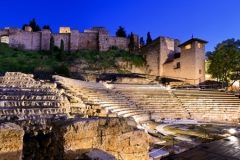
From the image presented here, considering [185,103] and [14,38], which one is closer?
[185,103]

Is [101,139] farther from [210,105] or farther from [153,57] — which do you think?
[153,57]

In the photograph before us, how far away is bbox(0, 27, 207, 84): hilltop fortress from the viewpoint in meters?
24.9

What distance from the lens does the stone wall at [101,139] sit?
8.23ft

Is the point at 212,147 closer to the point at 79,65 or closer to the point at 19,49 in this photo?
the point at 79,65

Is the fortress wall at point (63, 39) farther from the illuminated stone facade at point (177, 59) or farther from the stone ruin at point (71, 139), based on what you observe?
the stone ruin at point (71, 139)

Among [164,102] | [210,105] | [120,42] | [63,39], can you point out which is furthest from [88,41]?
[210,105]

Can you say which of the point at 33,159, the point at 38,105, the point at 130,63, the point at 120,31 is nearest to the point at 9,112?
the point at 38,105

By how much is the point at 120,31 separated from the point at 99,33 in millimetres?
7797

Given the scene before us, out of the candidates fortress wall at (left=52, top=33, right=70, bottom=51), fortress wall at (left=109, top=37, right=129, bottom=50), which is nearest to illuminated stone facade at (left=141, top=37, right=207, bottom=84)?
fortress wall at (left=109, top=37, right=129, bottom=50)

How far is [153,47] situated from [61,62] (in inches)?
716

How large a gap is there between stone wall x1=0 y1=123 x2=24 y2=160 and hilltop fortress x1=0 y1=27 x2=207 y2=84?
25.6 m

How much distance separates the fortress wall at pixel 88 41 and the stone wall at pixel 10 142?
37279mm

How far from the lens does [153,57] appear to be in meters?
33.0

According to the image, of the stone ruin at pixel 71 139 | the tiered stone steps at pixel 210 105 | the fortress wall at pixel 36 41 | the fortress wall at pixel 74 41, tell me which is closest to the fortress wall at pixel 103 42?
the fortress wall at pixel 74 41
